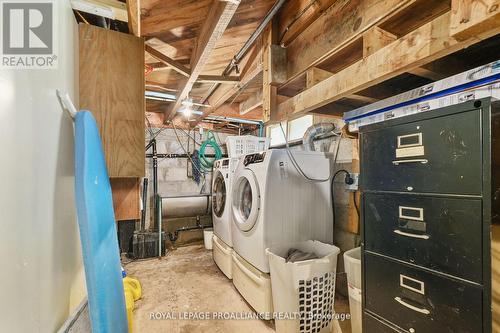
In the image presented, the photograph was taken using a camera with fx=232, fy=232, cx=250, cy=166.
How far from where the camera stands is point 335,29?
3.89ft

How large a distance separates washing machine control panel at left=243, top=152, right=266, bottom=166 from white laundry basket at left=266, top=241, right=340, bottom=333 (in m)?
0.76

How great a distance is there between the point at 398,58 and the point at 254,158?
1.35 metres

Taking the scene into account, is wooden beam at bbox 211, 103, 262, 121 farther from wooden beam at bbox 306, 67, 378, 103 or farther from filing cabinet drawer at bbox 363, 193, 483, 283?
filing cabinet drawer at bbox 363, 193, 483, 283

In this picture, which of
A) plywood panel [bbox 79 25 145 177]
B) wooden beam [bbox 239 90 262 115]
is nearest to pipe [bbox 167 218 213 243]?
wooden beam [bbox 239 90 262 115]

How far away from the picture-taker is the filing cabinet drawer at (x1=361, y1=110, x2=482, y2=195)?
2.66 ft

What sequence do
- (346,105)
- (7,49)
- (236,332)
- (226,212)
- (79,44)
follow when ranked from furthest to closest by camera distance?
(226,212)
(236,332)
(346,105)
(79,44)
(7,49)

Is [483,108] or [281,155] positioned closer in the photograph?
[483,108]

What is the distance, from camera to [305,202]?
203cm

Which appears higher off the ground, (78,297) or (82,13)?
(82,13)

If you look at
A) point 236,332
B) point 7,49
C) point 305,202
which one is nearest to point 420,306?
point 305,202

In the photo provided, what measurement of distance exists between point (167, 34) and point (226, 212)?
1820 mm

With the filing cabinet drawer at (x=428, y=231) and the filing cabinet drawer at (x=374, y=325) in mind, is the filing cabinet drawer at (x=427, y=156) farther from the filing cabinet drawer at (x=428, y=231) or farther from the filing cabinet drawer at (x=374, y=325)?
the filing cabinet drawer at (x=374, y=325)

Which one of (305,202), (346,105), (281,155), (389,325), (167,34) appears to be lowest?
(389,325)

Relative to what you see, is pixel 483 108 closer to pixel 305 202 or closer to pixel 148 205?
pixel 305 202
